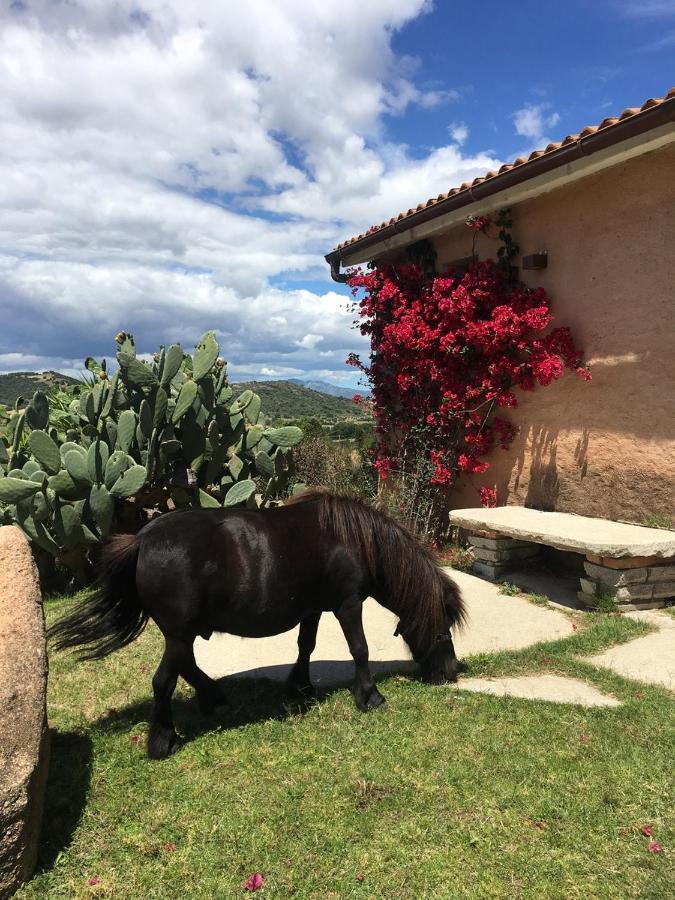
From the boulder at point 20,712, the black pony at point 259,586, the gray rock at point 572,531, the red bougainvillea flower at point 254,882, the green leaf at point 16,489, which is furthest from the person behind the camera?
the green leaf at point 16,489

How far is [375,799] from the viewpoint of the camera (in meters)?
2.89

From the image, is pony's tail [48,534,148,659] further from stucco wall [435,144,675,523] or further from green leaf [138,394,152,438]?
stucco wall [435,144,675,523]

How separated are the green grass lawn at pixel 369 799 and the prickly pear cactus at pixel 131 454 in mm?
2348

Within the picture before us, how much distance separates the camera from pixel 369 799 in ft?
9.50

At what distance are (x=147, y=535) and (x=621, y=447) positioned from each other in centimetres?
517

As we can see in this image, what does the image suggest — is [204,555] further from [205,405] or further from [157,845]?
[205,405]

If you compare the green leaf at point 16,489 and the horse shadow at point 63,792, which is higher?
the green leaf at point 16,489

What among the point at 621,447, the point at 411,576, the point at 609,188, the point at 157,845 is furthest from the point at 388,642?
the point at 609,188

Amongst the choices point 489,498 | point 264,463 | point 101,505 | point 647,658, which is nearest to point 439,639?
point 647,658

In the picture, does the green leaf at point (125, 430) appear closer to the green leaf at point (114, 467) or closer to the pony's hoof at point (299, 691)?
the green leaf at point (114, 467)

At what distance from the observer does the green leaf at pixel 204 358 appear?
654 cm

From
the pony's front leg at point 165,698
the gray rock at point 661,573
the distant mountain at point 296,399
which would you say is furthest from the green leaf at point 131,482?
the distant mountain at point 296,399

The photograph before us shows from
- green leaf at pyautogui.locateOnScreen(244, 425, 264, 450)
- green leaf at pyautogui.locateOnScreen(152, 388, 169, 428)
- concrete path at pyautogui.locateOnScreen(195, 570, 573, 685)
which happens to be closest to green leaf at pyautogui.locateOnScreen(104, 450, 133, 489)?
green leaf at pyautogui.locateOnScreen(152, 388, 169, 428)

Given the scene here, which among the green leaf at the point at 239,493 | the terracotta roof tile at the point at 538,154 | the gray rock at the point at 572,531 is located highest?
the terracotta roof tile at the point at 538,154
